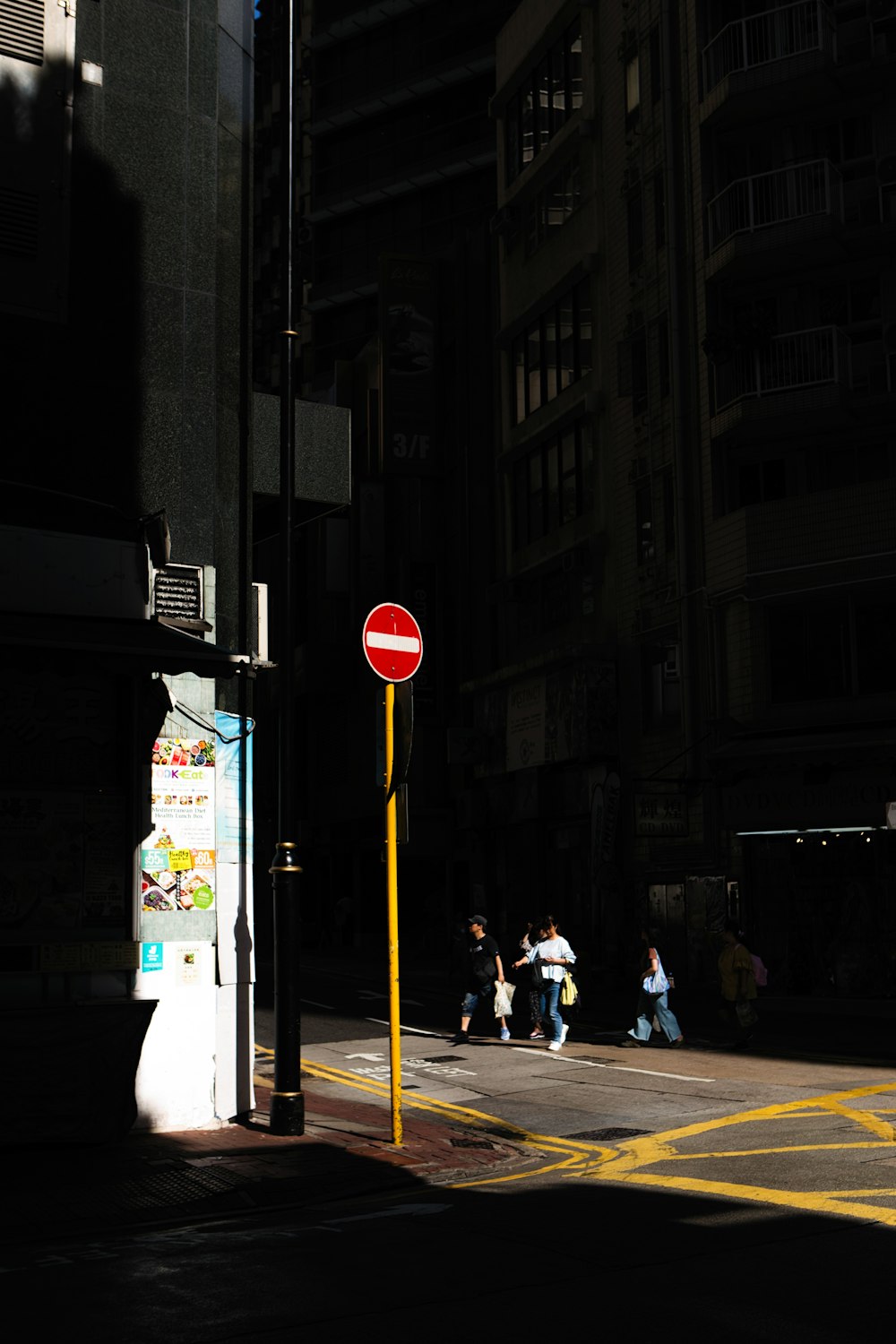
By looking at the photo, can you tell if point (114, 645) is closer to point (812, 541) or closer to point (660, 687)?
point (812, 541)

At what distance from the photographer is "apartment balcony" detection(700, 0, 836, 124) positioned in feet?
98.7

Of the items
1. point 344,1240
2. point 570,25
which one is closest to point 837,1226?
point 344,1240

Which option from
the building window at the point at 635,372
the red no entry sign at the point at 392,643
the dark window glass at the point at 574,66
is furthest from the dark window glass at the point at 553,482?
the red no entry sign at the point at 392,643

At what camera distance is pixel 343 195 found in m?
59.4

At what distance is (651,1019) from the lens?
20.8 metres

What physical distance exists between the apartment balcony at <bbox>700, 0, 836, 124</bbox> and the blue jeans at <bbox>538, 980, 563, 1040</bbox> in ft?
62.9

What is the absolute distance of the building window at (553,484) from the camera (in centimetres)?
3766

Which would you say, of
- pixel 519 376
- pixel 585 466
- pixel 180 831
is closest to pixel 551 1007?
pixel 180 831

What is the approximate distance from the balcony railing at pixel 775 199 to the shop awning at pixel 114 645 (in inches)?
859

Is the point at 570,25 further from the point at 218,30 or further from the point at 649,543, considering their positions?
the point at 218,30

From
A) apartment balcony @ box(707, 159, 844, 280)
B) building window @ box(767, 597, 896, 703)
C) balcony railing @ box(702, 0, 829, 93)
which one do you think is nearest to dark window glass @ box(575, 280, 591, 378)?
apartment balcony @ box(707, 159, 844, 280)

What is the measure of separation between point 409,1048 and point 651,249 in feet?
67.9

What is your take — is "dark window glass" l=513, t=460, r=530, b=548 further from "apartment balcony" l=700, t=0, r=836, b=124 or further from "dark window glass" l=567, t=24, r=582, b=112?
"apartment balcony" l=700, t=0, r=836, b=124

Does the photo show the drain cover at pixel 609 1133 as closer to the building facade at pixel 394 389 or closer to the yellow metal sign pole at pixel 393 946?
the yellow metal sign pole at pixel 393 946
